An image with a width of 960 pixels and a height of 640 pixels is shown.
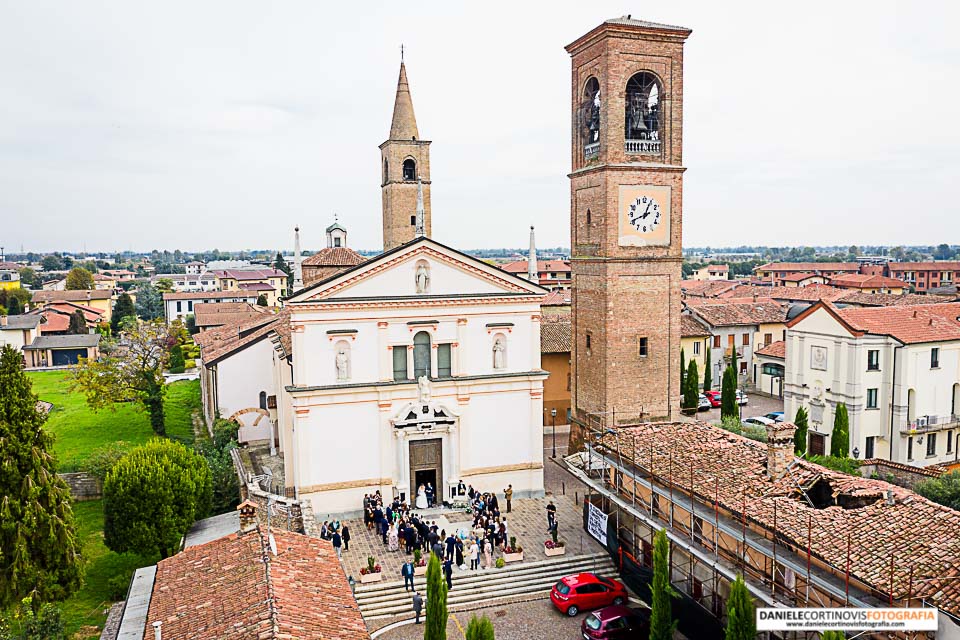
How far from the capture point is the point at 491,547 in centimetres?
2502

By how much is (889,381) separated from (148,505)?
31851 millimetres

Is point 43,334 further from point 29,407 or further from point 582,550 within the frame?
point 582,550

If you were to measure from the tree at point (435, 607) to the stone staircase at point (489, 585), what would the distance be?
7.24 meters

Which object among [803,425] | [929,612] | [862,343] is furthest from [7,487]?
[862,343]

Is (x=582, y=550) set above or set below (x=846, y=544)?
below

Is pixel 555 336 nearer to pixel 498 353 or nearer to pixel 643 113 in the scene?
pixel 498 353

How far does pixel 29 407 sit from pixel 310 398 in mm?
8955

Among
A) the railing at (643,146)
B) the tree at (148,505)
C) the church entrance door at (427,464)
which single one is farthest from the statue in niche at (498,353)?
the tree at (148,505)

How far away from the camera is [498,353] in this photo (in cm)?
2953

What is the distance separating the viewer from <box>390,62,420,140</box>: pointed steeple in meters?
45.0

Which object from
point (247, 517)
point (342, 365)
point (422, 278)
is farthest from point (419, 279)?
point (247, 517)

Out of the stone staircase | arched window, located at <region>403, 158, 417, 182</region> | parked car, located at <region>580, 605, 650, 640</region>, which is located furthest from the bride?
arched window, located at <region>403, 158, 417, 182</region>

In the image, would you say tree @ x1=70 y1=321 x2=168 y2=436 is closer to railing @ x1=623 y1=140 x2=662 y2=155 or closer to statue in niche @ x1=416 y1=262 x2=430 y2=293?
statue in niche @ x1=416 y1=262 x2=430 y2=293

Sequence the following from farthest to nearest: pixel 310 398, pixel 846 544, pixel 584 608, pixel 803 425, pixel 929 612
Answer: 1. pixel 803 425
2. pixel 310 398
3. pixel 584 608
4. pixel 846 544
5. pixel 929 612
